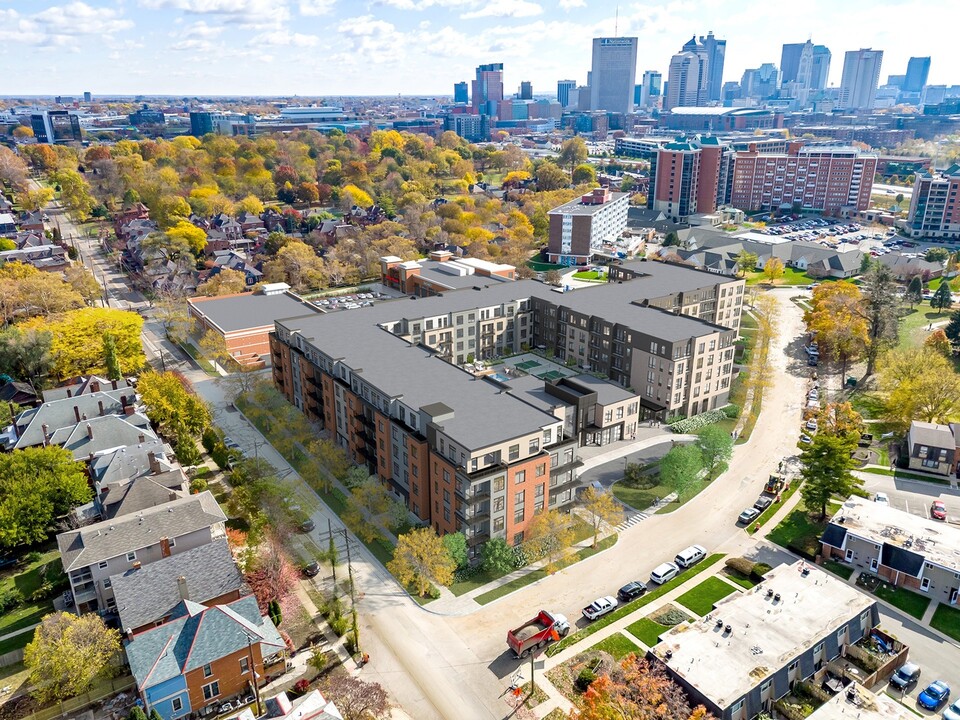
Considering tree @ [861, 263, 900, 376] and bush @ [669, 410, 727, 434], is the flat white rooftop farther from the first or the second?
tree @ [861, 263, 900, 376]

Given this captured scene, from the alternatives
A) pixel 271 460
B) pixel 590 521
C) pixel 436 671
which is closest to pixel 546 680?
pixel 436 671

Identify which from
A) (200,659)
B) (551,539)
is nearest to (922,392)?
(551,539)

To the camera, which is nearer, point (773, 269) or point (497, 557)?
point (497, 557)

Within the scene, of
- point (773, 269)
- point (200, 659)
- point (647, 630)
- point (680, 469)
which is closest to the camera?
point (200, 659)

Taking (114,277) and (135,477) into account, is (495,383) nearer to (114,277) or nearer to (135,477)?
(135,477)

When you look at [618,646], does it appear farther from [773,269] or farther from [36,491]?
[773,269]

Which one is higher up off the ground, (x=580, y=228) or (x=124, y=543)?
(x=580, y=228)

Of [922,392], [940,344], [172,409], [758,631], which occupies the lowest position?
[758,631]
